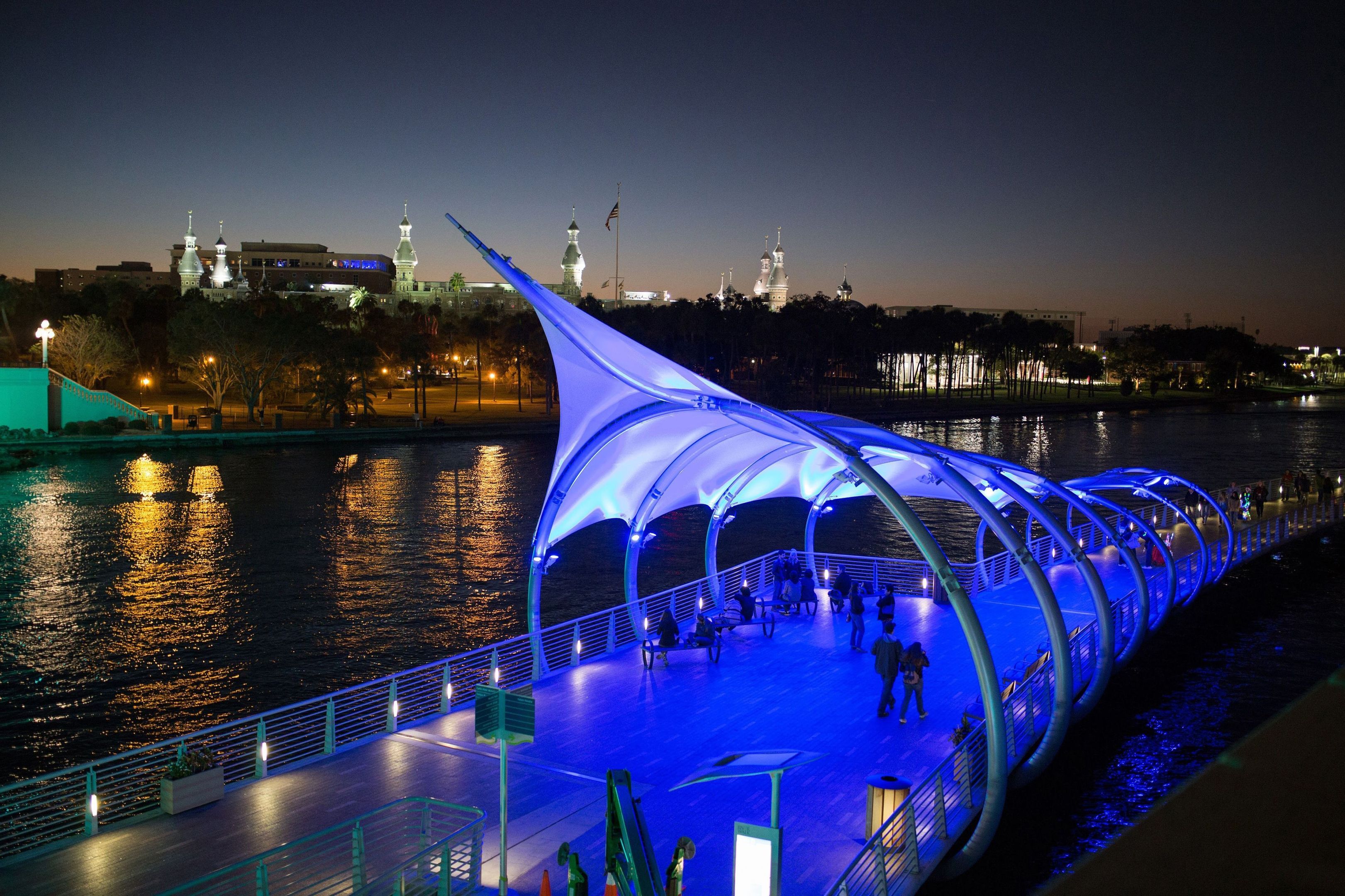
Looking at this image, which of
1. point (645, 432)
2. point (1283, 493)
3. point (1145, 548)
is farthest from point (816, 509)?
point (1283, 493)

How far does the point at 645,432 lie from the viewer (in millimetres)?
15961

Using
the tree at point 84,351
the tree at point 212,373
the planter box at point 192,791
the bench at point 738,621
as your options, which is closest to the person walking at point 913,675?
the bench at point 738,621

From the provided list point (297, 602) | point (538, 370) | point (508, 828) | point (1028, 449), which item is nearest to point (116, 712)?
point (297, 602)

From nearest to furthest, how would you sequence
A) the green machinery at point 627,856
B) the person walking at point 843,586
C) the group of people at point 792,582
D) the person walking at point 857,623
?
the green machinery at point 627,856 → the person walking at point 857,623 → the group of people at point 792,582 → the person walking at point 843,586

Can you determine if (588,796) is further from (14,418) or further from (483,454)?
(14,418)

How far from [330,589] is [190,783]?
18.0 metres

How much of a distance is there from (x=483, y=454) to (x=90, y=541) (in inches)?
1088

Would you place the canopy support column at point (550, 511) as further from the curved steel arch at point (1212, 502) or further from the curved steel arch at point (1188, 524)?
the curved steel arch at point (1212, 502)

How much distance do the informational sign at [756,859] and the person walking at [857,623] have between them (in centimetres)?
950

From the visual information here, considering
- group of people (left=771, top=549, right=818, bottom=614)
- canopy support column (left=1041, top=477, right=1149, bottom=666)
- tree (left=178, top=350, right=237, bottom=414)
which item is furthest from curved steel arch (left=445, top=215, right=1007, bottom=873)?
tree (left=178, top=350, right=237, bottom=414)

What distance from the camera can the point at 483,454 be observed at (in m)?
59.4

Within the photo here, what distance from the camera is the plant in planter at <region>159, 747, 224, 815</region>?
34.8 feet

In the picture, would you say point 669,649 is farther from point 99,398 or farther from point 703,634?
point 99,398

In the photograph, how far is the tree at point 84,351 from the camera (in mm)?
70312
